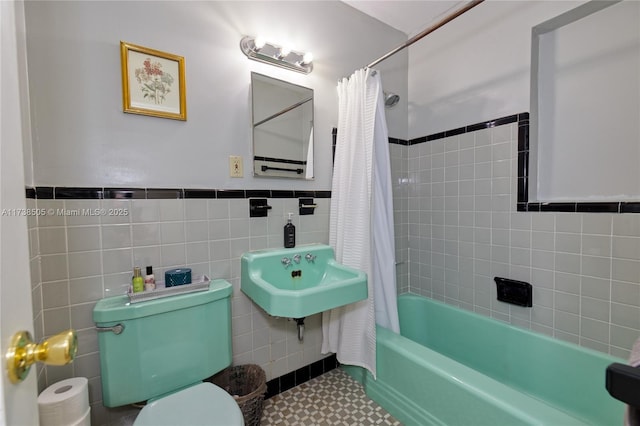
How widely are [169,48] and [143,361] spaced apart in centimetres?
140

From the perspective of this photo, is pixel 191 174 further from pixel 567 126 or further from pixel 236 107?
pixel 567 126

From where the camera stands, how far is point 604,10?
1.42 metres

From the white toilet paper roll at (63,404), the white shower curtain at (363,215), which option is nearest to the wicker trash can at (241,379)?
the white shower curtain at (363,215)

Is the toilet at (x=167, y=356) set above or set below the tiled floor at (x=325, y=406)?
above

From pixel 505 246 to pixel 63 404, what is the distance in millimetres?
2228

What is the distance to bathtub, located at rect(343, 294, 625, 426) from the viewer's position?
1082 millimetres

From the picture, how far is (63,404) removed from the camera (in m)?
0.91

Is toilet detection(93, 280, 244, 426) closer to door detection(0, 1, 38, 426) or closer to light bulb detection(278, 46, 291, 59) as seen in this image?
door detection(0, 1, 38, 426)

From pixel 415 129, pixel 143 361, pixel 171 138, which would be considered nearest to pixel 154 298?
pixel 143 361

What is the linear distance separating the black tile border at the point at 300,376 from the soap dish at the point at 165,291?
83 cm

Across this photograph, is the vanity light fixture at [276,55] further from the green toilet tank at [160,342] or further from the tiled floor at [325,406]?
the tiled floor at [325,406]

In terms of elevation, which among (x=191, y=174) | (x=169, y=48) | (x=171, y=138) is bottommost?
(x=191, y=174)

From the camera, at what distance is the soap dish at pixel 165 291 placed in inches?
44.6

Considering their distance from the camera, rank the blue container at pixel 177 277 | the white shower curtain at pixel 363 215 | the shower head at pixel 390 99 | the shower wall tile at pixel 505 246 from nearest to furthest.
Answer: the blue container at pixel 177 277 → the shower wall tile at pixel 505 246 → the white shower curtain at pixel 363 215 → the shower head at pixel 390 99
